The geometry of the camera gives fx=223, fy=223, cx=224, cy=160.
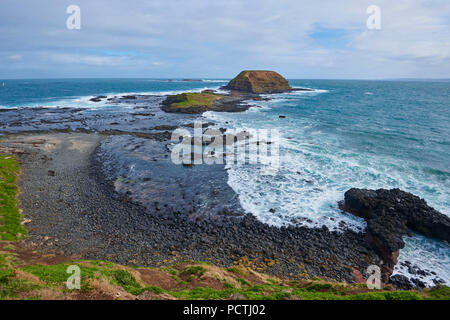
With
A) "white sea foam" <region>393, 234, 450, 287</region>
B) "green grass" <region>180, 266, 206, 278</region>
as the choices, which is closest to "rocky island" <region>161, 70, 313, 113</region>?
"white sea foam" <region>393, 234, 450, 287</region>

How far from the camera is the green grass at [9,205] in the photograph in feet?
53.2

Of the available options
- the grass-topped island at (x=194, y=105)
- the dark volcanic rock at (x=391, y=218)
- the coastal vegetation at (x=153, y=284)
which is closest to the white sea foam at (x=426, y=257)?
the dark volcanic rock at (x=391, y=218)

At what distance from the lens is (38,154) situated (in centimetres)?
3344

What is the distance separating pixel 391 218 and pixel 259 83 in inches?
4708

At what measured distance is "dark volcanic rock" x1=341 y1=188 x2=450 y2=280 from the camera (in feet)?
52.4

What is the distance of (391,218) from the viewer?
18172 mm

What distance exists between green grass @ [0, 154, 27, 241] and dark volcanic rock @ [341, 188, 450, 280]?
84.8 feet

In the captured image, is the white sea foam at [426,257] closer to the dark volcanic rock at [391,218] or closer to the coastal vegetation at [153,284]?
the dark volcanic rock at [391,218]

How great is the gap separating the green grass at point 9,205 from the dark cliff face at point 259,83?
109152 mm

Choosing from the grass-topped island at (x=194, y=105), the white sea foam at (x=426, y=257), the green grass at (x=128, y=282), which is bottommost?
the white sea foam at (x=426, y=257)

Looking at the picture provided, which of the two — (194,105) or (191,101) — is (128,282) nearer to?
(194,105)

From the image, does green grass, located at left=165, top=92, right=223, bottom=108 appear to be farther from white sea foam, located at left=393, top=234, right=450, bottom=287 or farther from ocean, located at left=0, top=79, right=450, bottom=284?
white sea foam, located at left=393, top=234, right=450, bottom=287
